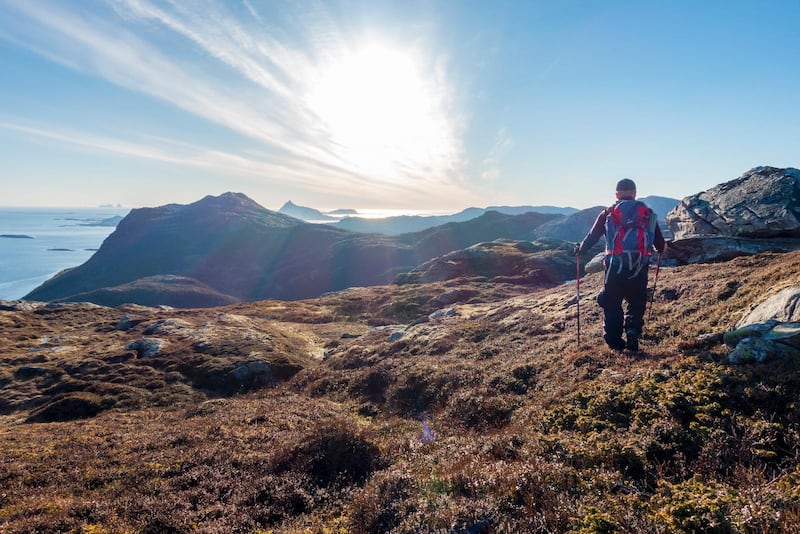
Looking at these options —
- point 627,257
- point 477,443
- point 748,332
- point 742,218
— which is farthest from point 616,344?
point 742,218

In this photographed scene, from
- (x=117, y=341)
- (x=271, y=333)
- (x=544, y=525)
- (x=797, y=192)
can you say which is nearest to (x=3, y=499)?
(x=544, y=525)

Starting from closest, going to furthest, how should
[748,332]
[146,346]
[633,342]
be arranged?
→ [748,332]
[633,342]
[146,346]

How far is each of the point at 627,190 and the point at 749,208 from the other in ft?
65.1

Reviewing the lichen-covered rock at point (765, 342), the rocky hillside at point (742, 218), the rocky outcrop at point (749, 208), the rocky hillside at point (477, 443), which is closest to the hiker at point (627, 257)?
the rocky hillside at point (477, 443)

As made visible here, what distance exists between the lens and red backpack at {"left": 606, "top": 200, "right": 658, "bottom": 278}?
11.1 metres

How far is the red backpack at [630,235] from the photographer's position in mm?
11102

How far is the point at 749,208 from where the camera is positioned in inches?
927

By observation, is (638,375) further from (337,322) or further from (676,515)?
(337,322)

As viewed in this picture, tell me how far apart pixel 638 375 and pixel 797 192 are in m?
23.8

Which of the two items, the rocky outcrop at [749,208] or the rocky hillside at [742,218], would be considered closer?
the rocky outcrop at [749,208]

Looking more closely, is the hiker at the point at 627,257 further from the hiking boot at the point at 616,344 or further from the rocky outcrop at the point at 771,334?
the rocky outcrop at the point at 771,334

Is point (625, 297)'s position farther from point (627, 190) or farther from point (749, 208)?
point (749, 208)

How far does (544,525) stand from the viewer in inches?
197

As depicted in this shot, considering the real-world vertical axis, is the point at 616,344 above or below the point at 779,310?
below
